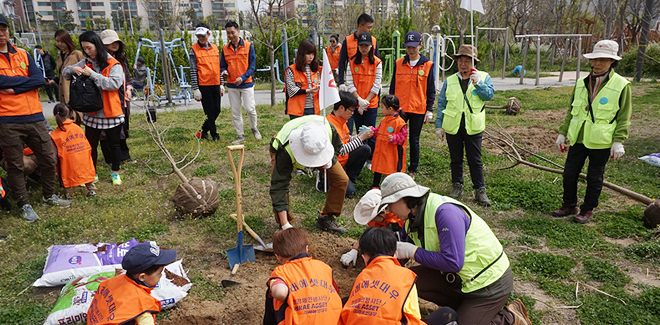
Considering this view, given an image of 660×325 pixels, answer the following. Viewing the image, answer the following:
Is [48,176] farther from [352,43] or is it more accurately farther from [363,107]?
[352,43]

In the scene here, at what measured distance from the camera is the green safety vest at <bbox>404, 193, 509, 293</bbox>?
267 cm

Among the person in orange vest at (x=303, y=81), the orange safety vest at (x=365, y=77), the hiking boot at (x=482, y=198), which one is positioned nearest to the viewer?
the hiking boot at (x=482, y=198)

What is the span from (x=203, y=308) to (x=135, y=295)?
3.41 feet

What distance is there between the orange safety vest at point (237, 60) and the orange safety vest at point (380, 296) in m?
5.70

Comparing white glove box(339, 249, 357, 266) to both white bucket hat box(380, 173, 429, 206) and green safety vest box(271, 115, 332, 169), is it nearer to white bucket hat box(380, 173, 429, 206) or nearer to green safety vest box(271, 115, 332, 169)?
green safety vest box(271, 115, 332, 169)

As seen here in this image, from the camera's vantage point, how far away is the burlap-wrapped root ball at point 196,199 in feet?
15.7

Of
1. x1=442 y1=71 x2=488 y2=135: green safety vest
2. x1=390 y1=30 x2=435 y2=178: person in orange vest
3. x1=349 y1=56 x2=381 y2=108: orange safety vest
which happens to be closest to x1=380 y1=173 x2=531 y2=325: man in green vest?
x1=442 y1=71 x2=488 y2=135: green safety vest

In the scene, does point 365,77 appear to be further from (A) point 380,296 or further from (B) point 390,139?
(A) point 380,296

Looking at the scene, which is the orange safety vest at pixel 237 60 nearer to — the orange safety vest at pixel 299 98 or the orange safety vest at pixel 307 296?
the orange safety vest at pixel 299 98

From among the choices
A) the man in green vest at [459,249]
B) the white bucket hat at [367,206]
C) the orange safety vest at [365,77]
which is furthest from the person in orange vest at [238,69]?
the man in green vest at [459,249]

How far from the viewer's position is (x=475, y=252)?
267cm

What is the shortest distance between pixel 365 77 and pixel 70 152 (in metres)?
4.00

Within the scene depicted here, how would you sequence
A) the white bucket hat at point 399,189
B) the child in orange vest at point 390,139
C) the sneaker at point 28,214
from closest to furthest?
the white bucket hat at point 399,189, the sneaker at point 28,214, the child in orange vest at point 390,139

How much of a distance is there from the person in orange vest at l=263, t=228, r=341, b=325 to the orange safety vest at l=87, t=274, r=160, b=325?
70cm
